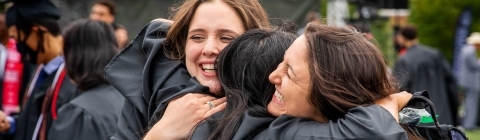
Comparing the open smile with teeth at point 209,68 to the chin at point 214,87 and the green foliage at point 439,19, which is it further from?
the green foliage at point 439,19

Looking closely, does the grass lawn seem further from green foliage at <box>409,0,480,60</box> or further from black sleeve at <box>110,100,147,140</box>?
green foliage at <box>409,0,480,60</box>

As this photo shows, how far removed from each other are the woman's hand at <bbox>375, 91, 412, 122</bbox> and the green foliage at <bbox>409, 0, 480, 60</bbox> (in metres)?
26.7

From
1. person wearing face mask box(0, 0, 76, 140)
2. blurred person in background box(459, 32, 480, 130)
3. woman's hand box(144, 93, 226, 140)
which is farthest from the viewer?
blurred person in background box(459, 32, 480, 130)

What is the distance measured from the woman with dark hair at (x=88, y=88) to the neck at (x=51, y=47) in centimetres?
59

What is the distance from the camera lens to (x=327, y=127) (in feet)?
8.94

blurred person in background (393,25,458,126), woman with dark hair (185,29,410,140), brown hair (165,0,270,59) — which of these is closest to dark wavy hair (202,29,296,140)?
woman with dark hair (185,29,410,140)

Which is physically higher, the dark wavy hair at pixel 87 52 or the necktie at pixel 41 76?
the dark wavy hair at pixel 87 52

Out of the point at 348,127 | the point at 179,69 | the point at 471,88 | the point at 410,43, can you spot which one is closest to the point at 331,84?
the point at 348,127

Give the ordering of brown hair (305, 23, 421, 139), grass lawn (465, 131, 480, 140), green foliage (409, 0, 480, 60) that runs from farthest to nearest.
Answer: green foliage (409, 0, 480, 60) → grass lawn (465, 131, 480, 140) → brown hair (305, 23, 421, 139)

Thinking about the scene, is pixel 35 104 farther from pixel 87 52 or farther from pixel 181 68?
pixel 181 68

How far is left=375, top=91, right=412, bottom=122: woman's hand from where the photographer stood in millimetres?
2779

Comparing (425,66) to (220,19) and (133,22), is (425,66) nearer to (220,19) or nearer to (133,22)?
(133,22)

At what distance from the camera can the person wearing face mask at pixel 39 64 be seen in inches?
197

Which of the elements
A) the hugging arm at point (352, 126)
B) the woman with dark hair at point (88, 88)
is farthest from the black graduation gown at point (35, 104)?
the hugging arm at point (352, 126)
